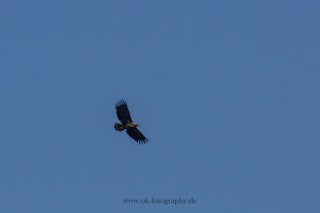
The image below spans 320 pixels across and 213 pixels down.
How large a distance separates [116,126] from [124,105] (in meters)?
3.45

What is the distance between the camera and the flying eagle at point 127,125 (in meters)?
148

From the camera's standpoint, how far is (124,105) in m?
148

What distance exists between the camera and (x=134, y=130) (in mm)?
151875

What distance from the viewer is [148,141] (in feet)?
500

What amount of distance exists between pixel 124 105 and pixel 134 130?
14.7 feet

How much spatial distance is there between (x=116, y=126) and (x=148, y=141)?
12.5ft

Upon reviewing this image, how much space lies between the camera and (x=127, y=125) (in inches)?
5906

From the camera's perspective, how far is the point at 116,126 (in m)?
151

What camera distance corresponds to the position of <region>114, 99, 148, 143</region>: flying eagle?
148 m

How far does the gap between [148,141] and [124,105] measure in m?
5.93

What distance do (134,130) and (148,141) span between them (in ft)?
6.05
